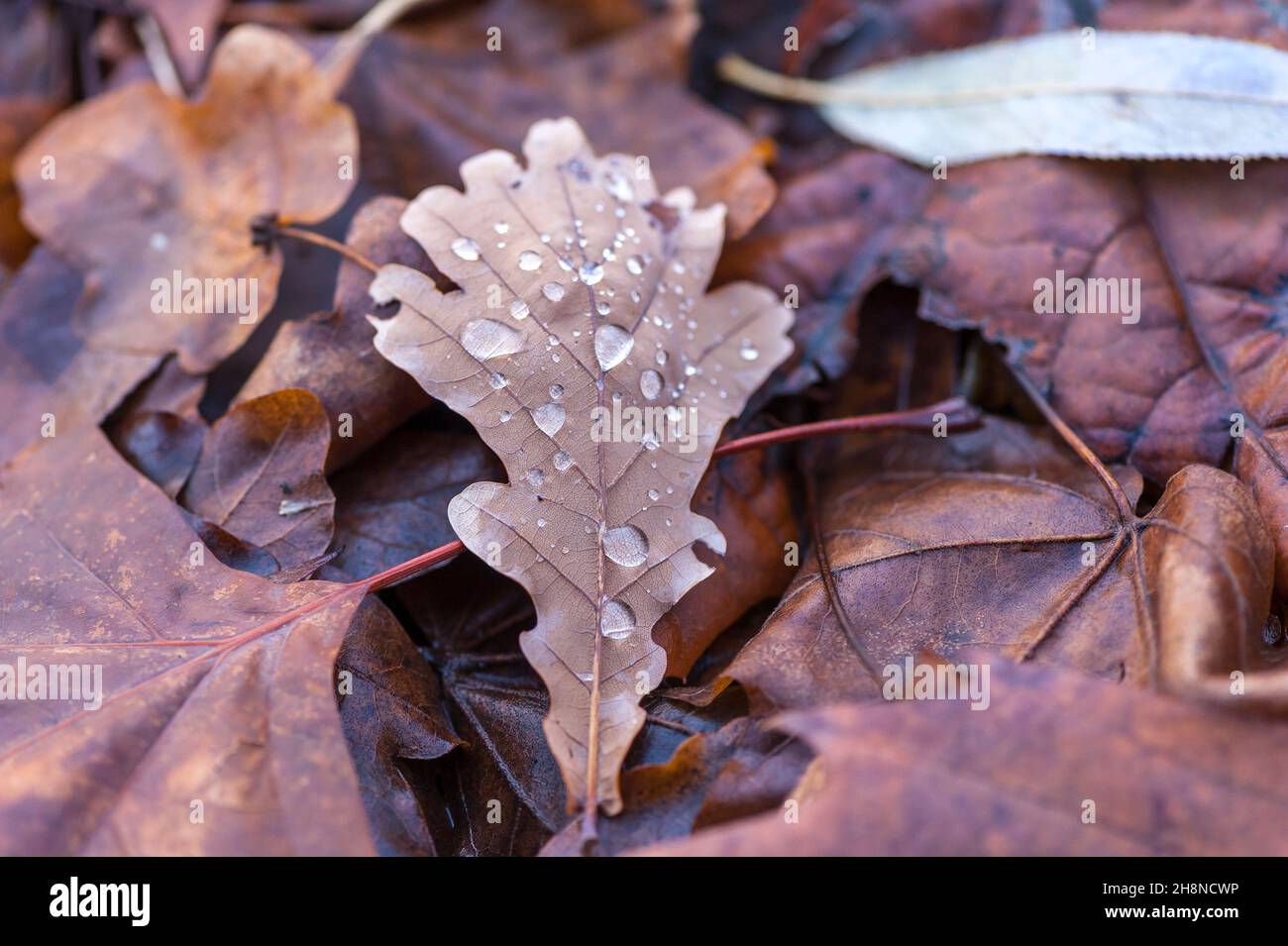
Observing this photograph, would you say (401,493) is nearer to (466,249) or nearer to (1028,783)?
(466,249)

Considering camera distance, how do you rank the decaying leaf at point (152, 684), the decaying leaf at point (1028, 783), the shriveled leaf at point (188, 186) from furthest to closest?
1. the shriveled leaf at point (188, 186)
2. the decaying leaf at point (152, 684)
3. the decaying leaf at point (1028, 783)

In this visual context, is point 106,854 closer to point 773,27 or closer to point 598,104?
point 598,104

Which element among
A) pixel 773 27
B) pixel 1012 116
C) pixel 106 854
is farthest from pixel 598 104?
pixel 106 854

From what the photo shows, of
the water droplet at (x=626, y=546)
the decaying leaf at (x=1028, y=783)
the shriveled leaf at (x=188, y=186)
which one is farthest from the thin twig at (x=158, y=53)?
the decaying leaf at (x=1028, y=783)

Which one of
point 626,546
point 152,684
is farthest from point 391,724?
point 626,546

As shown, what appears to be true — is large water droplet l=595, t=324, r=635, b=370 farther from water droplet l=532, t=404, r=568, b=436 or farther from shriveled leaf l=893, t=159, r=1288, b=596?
shriveled leaf l=893, t=159, r=1288, b=596

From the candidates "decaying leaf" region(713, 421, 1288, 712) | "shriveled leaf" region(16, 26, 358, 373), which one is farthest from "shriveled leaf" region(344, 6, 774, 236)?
"decaying leaf" region(713, 421, 1288, 712)

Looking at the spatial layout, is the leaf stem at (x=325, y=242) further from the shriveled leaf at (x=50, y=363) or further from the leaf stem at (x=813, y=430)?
the leaf stem at (x=813, y=430)
